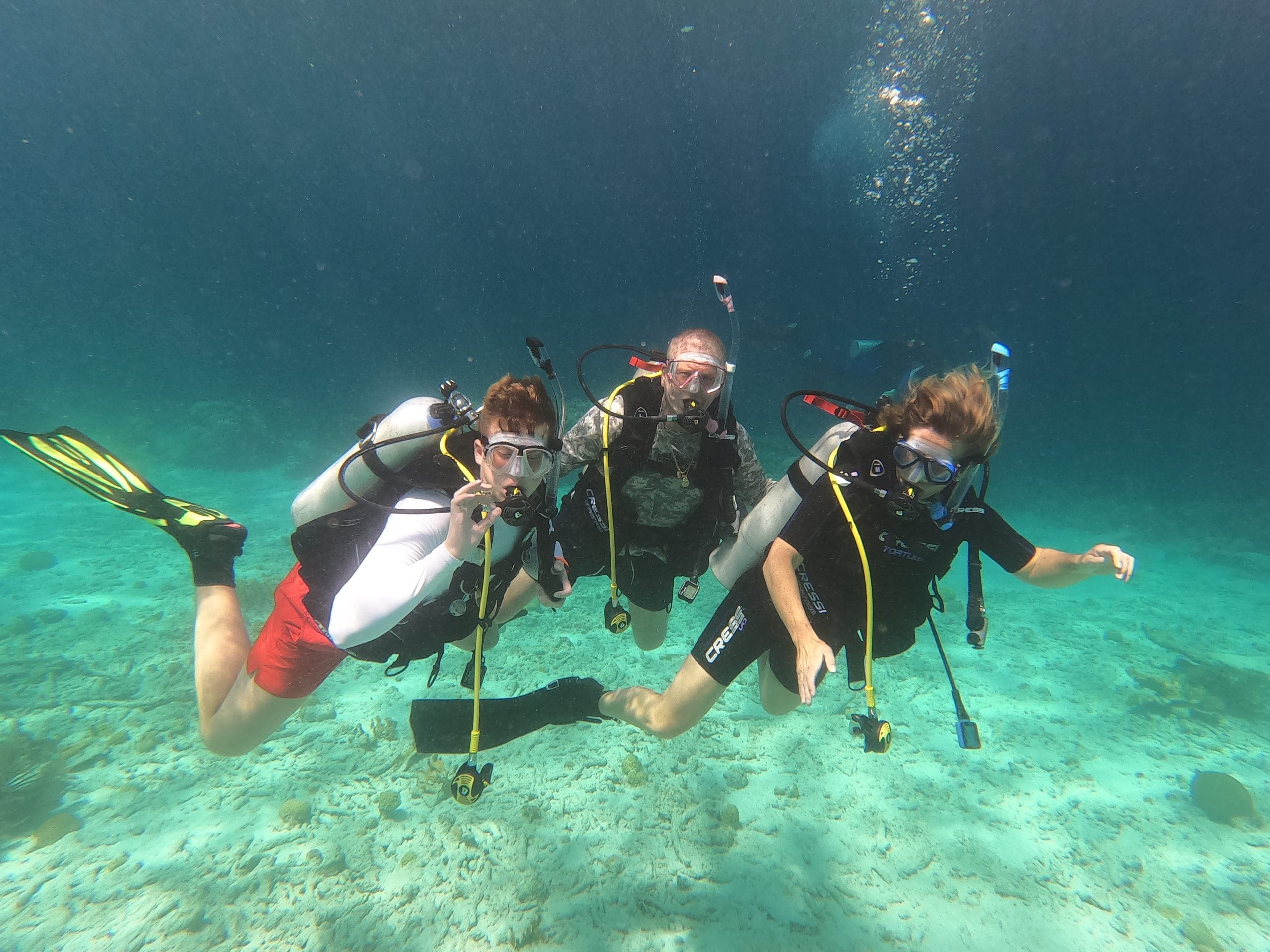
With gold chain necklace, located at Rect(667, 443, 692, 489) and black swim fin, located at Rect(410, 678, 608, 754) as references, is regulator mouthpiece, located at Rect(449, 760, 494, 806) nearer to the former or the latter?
black swim fin, located at Rect(410, 678, 608, 754)

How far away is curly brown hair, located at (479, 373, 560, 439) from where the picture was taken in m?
2.72

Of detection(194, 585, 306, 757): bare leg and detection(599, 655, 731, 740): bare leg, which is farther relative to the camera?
detection(599, 655, 731, 740): bare leg

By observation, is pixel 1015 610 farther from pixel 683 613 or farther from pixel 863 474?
pixel 863 474

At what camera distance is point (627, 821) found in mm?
4988

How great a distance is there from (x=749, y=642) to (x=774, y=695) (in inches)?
36.7

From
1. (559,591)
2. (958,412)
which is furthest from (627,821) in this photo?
(958,412)

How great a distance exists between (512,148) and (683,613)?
26.3 meters

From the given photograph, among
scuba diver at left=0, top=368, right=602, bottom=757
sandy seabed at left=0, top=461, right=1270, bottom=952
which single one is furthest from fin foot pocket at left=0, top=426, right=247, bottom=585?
sandy seabed at left=0, top=461, right=1270, bottom=952

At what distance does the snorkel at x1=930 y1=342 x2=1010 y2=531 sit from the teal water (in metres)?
3.86

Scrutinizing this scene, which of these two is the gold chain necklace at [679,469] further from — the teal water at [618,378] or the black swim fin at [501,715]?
the teal water at [618,378]

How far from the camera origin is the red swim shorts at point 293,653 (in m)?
3.49

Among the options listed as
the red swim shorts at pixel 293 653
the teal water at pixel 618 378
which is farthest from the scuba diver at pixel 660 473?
the teal water at pixel 618 378

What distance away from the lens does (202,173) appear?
108 ft

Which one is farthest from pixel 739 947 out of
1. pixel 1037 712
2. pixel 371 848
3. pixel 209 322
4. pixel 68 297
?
pixel 68 297
